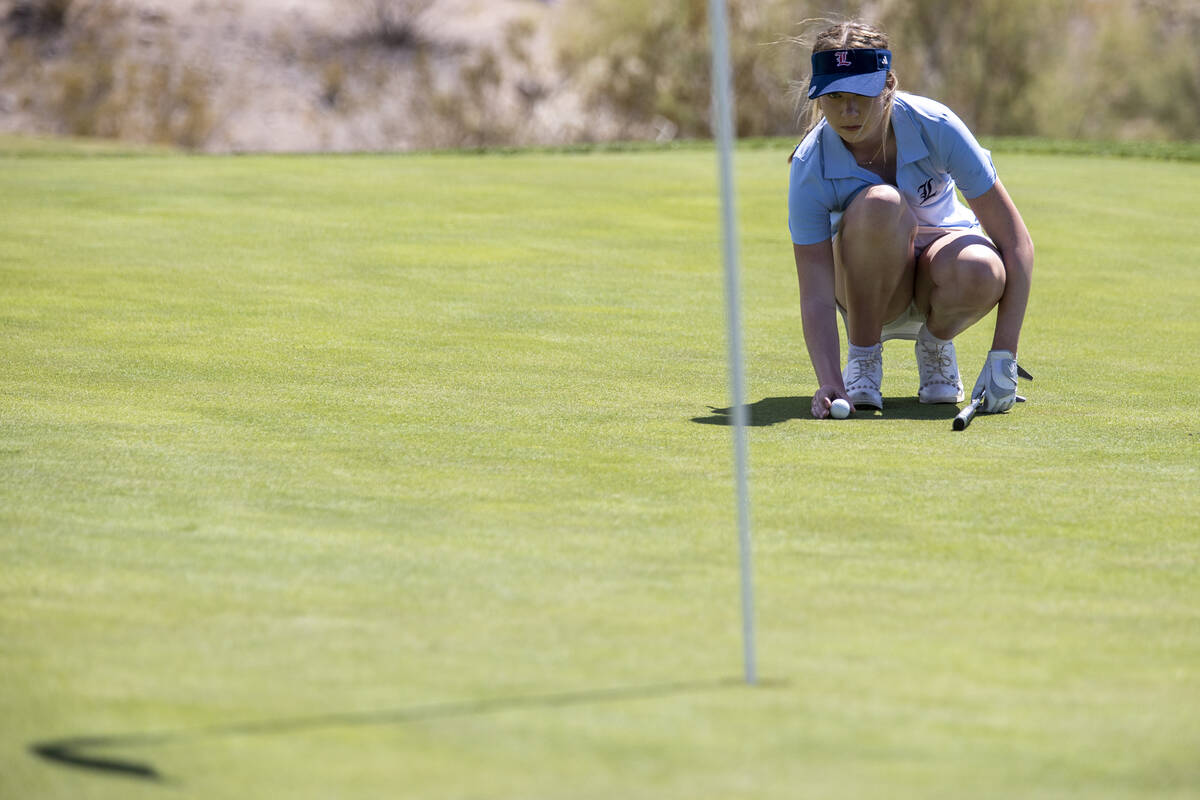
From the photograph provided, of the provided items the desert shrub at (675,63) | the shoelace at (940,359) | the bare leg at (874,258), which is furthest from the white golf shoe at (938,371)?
the desert shrub at (675,63)

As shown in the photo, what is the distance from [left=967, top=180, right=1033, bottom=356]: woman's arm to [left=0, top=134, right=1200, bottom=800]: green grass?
35 cm

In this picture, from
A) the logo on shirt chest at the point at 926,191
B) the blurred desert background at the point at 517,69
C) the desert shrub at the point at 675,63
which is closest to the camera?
the logo on shirt chest at the point at 926,191

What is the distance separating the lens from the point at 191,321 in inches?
262

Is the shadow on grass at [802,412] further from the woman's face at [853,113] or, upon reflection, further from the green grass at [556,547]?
the woman's face at [853,113]

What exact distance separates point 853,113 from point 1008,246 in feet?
2.48

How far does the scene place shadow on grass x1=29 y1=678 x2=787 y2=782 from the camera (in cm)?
226

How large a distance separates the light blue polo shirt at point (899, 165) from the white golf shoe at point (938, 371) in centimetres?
52

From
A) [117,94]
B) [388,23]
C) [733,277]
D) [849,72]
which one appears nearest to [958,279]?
[849,72]

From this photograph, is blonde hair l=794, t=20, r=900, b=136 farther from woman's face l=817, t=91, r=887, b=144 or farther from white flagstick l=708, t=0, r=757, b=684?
white flagstick l=708, t=0, r=757, b=684

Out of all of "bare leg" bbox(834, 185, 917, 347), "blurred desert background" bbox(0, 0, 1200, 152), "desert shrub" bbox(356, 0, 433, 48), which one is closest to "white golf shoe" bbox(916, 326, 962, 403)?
"bare leg" bbox(834, 185, 917, 347)

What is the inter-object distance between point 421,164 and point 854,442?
27.2 ft

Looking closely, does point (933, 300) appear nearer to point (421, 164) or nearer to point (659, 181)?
point (659, 181)

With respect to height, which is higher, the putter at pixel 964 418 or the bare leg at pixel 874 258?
the bare leg at pixel 874 258

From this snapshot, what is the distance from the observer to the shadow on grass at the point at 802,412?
5145 mm
